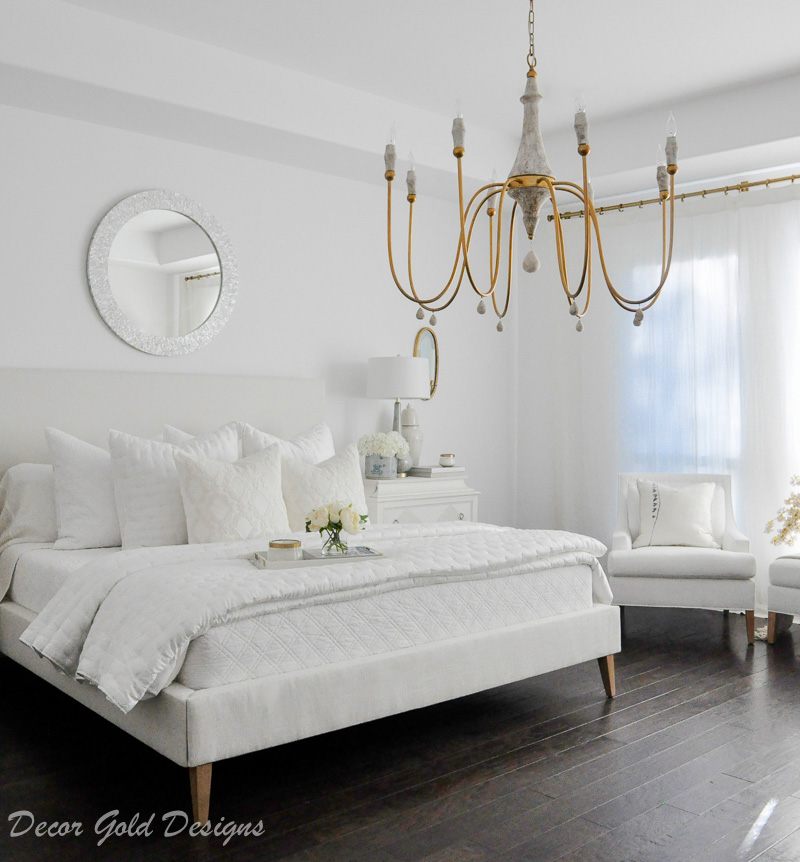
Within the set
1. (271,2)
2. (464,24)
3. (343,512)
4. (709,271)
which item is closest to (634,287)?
(709,271)

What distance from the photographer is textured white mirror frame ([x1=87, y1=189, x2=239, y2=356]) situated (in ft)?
13.5

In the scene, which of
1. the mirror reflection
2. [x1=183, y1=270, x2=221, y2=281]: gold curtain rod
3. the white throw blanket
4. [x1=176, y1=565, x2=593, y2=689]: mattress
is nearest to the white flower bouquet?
the white throw blanket

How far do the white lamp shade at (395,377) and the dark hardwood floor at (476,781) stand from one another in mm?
1906

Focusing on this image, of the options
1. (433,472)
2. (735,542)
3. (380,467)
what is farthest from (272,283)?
(735,542)

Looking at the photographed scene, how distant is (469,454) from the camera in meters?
5.85

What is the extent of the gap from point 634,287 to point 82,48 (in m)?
3.44

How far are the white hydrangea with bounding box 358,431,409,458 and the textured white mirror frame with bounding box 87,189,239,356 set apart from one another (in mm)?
1023

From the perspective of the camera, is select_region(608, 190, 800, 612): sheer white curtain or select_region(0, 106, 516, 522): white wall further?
select_region(608, 190, 800, 612): sheer white curtain

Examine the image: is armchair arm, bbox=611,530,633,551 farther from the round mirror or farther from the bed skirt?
the round mirror

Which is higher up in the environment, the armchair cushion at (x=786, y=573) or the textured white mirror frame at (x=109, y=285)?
the textured white mirror frame at (x=109, y=285)

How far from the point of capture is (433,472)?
16.5ft

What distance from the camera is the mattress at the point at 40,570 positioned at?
310cm

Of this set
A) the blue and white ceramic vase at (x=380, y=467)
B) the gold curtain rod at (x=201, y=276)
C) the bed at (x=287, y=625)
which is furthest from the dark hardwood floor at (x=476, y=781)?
the gold curtain rod at (x=201, y=276)

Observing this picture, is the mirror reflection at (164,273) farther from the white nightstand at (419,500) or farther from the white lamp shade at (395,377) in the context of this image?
the white nightstand at (419,500)
